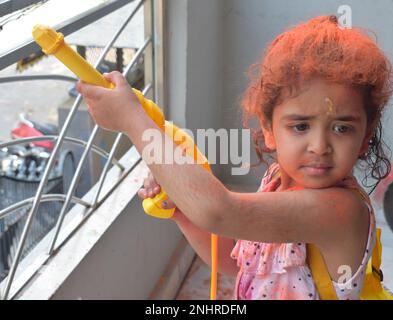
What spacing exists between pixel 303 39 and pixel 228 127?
1.59 meters

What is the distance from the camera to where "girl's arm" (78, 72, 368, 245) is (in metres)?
0.67

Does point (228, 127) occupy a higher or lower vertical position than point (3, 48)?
lower

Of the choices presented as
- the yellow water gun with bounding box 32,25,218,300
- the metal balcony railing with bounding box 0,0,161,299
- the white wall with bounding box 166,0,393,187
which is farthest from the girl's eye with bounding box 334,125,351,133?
the white wall with bounding box 166,0,393,187

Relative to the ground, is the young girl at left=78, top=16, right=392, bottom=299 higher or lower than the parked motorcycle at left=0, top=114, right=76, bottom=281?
higher

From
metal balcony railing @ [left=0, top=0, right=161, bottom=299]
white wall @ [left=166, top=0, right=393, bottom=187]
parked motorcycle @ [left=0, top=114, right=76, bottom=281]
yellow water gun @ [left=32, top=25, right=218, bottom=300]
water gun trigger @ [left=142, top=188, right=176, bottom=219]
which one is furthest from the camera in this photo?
parked motorcycle @ [left=0, top=114, right=76, bottom=281]

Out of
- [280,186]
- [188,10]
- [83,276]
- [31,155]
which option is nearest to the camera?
[280,186]

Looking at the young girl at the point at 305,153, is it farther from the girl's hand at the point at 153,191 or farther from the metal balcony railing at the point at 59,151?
the metal balcony railing at the point at 59,151

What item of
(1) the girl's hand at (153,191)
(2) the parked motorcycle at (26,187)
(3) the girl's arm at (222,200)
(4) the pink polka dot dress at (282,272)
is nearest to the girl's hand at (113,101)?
(3) the girl's arm at (222,200)

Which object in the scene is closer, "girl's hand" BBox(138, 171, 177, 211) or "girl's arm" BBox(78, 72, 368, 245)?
"girl's arm" BBox(78, 72, 368, 245)

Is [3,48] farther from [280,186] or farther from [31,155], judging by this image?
[31,155]

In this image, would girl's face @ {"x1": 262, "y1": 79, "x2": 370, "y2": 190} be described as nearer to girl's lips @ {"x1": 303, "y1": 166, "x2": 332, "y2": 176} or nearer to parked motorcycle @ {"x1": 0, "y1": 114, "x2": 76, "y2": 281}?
girl's lips @ {"x1": 303, "y1": 166, "x2": 332, "y2": 176}

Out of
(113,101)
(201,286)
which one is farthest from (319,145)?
(201,286)

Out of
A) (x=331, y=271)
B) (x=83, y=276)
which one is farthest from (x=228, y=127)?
(x=331, y=271)

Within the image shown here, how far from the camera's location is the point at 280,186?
867 millimetres
